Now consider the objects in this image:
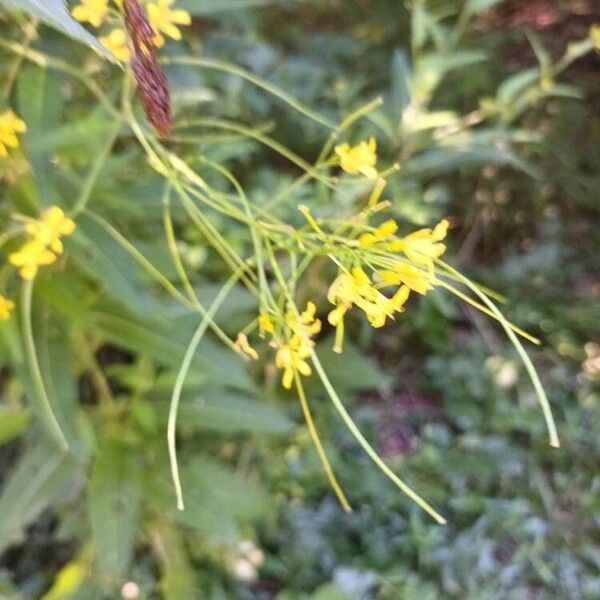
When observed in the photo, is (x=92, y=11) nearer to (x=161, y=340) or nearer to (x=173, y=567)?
(x=161, y=340)

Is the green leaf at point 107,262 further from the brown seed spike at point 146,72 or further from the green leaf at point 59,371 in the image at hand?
the brown seed spike at point 146,72

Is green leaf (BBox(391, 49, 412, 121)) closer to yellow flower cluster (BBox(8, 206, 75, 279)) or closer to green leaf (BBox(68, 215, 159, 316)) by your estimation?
green leaf (BBox(68, 215, 159, 316))

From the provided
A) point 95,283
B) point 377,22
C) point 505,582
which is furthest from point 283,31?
point 505,582

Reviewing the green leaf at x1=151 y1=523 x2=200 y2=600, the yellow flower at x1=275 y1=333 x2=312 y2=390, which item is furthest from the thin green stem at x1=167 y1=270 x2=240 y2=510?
the green leaf at x1=151 y1=523 x2=200 y2=600

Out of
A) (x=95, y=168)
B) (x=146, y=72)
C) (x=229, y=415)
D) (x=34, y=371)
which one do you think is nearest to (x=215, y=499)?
(x=229, y=415)

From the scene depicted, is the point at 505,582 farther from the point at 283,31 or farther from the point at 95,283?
the point at 283,31

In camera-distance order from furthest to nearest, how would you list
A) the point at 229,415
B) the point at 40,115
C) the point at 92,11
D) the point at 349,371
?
1. the point at 349,371
2. the point at 229,415
3. the point at 40,115
4. the point at 92,11
